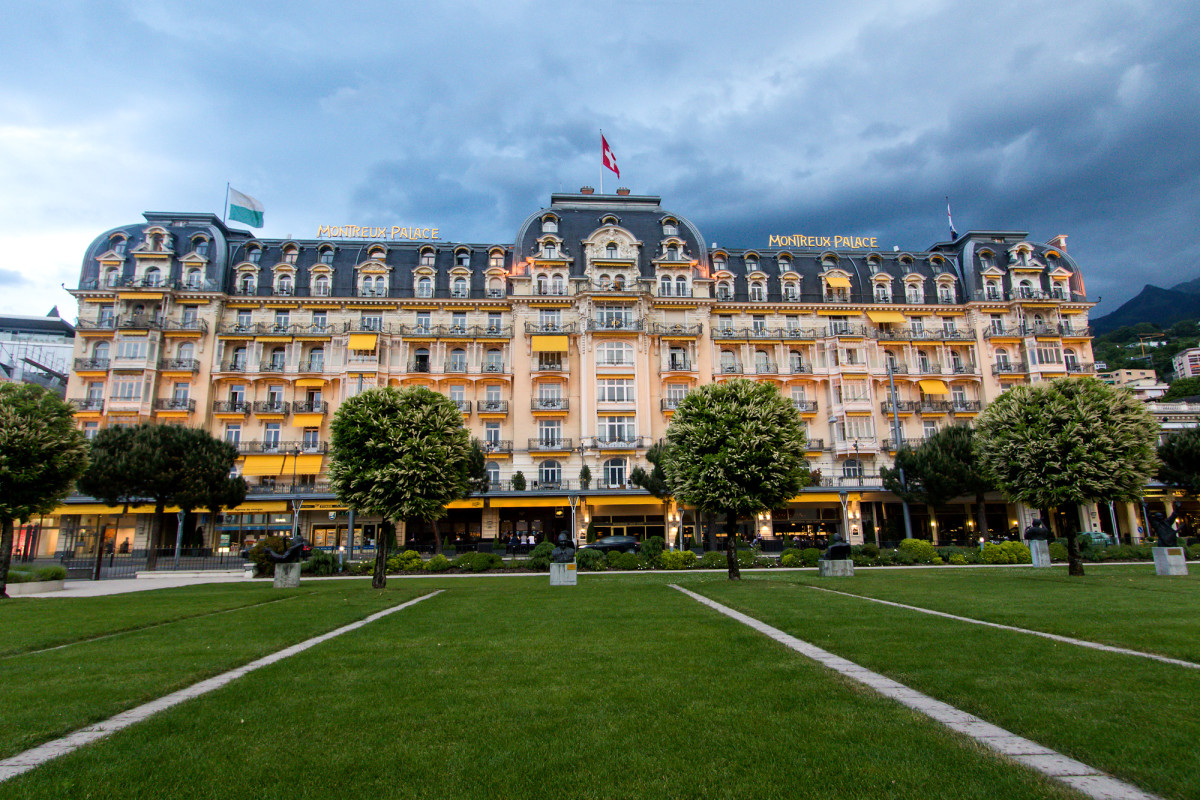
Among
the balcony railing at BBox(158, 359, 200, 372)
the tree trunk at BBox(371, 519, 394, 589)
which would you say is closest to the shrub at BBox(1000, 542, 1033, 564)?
the tree trunk at BBox(371, 519, 394, 589)

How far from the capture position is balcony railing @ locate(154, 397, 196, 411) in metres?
46.6

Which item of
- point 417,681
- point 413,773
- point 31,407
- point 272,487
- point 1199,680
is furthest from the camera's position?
→ point 272,487

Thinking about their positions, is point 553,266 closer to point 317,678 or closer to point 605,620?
point 605,620

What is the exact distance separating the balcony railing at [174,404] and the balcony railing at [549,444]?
82.6 ft

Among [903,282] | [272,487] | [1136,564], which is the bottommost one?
[1136,564]

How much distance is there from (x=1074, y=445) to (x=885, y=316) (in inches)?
1155

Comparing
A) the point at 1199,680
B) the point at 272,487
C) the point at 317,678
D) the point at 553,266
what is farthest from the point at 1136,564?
the point at 272,487

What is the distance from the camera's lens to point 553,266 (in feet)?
167

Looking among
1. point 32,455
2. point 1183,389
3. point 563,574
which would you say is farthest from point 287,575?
point 1183,389

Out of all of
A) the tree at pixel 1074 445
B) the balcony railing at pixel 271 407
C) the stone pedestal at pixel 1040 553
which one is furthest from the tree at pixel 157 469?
the stone pedestal at pixel 1040 553

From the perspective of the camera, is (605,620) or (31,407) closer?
(605,620)

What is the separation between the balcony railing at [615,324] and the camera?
4850 centimetres

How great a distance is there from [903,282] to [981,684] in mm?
53385

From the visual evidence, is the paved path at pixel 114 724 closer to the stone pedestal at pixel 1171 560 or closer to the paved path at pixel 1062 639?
the paved path at pixel 1062 639
